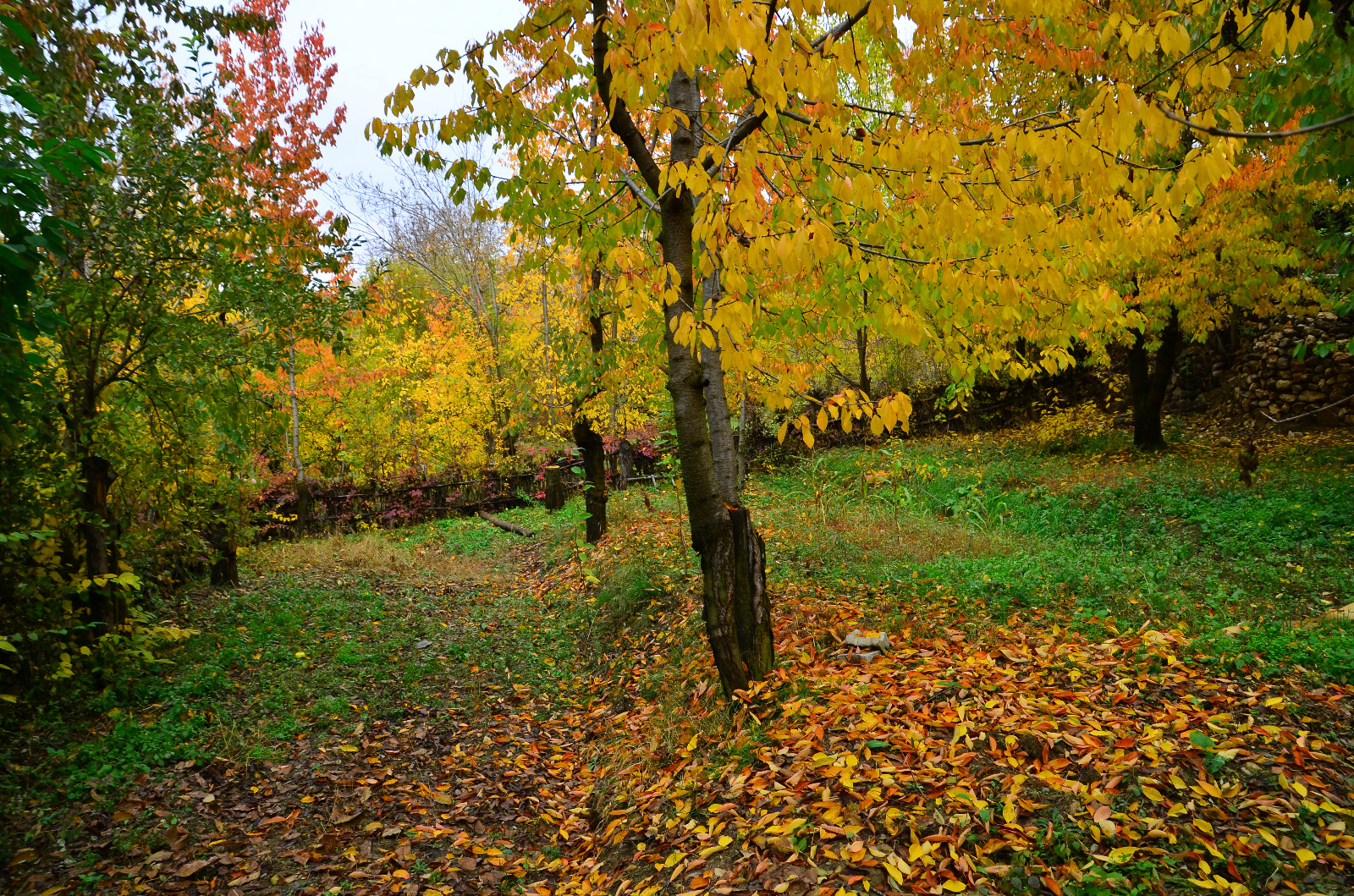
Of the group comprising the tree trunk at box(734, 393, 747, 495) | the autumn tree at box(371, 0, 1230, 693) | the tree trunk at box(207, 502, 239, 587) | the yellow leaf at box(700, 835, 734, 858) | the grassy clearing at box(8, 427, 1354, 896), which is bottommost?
the yellow leaf at box(700, 835, 734, 858)

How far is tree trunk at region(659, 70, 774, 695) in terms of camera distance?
3.73 m

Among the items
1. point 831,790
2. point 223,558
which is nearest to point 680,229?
point 831,790

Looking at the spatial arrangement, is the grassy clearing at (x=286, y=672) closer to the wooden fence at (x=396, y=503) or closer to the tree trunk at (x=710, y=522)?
the tree trunk at (x=710, y=522)

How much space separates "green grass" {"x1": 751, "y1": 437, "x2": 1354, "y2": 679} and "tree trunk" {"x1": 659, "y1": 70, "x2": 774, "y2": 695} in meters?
1.96

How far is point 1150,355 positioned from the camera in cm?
1479

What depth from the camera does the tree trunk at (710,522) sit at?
373cm

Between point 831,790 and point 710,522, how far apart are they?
151cm

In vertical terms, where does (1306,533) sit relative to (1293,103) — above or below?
below

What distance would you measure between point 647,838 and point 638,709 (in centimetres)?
149

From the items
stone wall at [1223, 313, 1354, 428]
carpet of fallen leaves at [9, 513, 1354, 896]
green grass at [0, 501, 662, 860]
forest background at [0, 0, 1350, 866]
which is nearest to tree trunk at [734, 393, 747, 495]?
forest background at [0, 0, 1350, 866]

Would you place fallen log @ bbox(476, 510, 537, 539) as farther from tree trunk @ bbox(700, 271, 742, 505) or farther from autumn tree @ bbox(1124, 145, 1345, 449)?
autumn tree @ bbox(1124, 145, 1345, 449)

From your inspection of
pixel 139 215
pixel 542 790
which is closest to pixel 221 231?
pixel 139 215

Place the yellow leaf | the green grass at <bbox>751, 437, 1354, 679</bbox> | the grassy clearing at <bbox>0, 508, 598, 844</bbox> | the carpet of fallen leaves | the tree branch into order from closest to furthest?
the carpet of fallen leaves < the yellow leaf < the tree branch < the grassy clearing at <bbox>0, 508, 598, 844</bbox> < the green grass at <bbox>751, 437, 1354, 679</bbox>

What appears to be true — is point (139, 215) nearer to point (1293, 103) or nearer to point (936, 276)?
point (936, 276)
